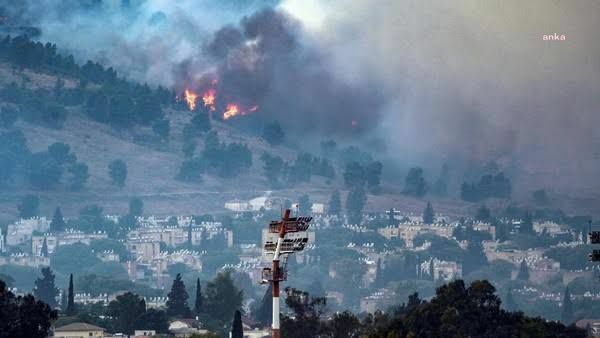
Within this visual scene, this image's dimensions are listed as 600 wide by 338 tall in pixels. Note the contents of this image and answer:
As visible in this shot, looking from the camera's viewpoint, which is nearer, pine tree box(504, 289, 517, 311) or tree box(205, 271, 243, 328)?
tree box(205, 271, 243, 328)

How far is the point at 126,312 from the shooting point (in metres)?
141

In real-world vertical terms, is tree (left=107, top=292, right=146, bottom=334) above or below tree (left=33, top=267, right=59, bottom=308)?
below

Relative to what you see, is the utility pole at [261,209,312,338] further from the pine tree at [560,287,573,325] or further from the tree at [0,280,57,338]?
the pine tree at [560,287,573,325]

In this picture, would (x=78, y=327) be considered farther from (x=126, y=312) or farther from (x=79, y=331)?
(x=126, y=312)

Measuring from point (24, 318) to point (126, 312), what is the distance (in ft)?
110

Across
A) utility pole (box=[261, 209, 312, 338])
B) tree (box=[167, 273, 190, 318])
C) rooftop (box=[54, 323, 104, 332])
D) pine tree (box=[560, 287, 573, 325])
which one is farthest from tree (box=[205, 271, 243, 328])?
utility pole (box=[261, 209, 312, 338])

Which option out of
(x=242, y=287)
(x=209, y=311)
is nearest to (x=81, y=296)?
(x=242, y=287)

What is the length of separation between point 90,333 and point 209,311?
828 inches

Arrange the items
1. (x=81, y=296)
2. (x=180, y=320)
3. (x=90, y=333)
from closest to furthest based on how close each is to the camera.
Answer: (x=90, y=333)
(x=180, y=320)
(x=81, y=296)

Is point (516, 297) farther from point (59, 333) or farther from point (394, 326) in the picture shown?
point (394, 326)

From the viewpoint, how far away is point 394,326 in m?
110

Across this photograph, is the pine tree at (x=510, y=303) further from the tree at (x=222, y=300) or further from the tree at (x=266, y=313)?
the tree at (x=266, y=313)

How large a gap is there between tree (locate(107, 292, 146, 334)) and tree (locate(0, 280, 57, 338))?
1142 inches

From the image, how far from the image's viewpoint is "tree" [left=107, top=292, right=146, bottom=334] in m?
140
